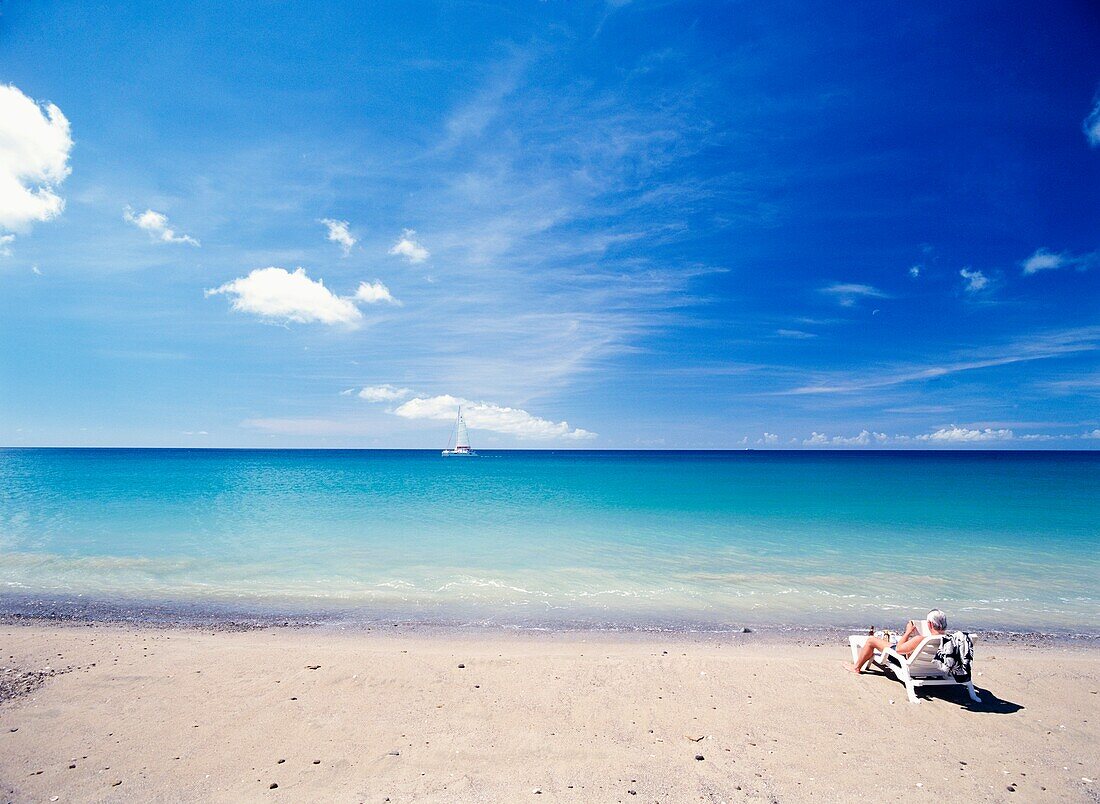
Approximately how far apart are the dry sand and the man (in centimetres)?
45

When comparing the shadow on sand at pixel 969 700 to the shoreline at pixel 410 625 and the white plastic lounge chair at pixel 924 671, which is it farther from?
the shoreline at pixel 410 625

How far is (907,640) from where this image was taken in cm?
762

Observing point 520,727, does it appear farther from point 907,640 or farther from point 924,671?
point 907,640

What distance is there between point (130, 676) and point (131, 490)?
43.4 m

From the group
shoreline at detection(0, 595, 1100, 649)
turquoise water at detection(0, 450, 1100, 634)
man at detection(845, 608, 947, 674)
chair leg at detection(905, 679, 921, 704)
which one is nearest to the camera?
chair leg at detection(905, 679, 921, 704)

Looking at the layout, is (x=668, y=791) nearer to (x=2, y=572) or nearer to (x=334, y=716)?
(x=334, y=716)

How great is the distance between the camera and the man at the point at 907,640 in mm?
7246

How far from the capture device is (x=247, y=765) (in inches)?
215

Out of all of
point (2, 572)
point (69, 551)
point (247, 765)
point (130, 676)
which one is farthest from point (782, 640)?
point (69, 551)

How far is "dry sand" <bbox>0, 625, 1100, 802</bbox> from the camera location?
522cm

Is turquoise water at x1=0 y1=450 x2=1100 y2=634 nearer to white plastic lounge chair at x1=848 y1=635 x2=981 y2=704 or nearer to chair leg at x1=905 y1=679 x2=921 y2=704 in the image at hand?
white plastic lounge chair at x1=848 y1=635 x2=981 y2=704

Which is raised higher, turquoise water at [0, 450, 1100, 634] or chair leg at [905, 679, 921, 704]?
chair leg at [905, 679, 921, 704]

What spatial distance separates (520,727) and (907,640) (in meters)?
5.95

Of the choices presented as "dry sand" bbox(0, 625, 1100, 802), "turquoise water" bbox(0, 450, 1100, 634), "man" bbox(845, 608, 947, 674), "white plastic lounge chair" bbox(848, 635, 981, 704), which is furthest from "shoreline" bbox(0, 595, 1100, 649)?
"white plastic lounge chair" bbox(848, 635, 981, 704)
